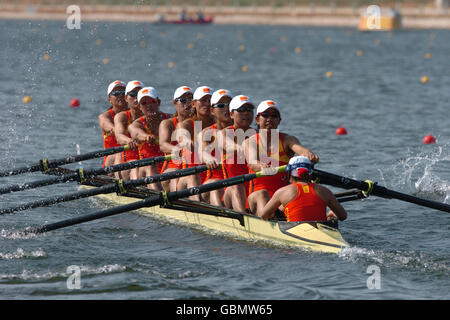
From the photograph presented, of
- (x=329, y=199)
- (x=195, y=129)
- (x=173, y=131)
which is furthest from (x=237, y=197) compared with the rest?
(x=173, y=131)

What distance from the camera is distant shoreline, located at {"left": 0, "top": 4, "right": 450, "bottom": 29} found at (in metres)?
71.2

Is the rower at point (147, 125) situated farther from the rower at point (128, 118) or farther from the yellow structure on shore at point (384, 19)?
the yellow structure on shore at point (384, 19)

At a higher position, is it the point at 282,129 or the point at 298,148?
the point at 298,148

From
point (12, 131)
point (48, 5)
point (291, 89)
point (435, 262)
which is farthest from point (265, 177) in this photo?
point (48, 5)

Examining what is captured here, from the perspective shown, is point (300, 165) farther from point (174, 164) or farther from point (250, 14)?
point (250, 14)

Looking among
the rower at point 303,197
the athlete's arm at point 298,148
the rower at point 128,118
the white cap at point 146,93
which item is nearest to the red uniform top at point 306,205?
the rower at point 303,197

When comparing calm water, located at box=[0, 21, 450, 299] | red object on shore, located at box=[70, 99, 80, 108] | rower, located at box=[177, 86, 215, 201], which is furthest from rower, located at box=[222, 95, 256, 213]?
red object on shore, located at box=[70, 99, 80, 108]

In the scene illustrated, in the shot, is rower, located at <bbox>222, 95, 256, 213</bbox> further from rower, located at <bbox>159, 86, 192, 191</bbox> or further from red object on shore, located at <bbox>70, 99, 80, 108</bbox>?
red object on shore, located at <bbox>70, 99, 80, 108</bbox>

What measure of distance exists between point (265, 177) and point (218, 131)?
59.5 inches

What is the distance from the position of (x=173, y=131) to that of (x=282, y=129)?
9.56 meters

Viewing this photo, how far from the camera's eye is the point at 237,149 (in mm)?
12164

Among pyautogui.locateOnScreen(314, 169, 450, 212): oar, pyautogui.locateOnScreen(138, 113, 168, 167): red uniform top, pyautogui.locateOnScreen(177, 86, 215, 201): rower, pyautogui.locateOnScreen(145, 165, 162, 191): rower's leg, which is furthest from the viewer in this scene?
pyautogui.locateOnScreen(138, 113, 168, 167): red uniform top

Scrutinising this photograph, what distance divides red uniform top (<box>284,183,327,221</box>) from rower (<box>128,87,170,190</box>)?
432 centimetres
